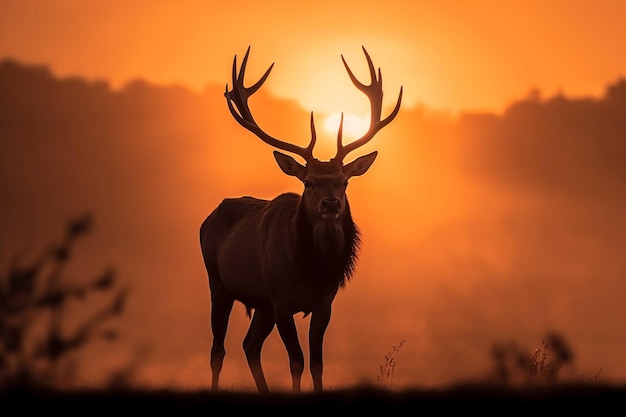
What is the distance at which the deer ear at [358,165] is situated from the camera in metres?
15.5

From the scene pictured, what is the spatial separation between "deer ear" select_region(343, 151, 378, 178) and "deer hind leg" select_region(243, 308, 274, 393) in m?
2.10

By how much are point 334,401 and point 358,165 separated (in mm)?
4919

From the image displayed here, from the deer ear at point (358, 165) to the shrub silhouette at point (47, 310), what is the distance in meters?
2.87

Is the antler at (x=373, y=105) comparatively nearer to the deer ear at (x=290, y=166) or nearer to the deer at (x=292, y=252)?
the deer at (x=292, y=252)

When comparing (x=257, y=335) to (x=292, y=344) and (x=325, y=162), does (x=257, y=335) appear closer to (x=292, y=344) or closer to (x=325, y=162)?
(x=292, y=344)

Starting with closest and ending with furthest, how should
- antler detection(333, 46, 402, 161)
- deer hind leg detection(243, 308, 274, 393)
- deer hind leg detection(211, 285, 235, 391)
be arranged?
antler detection(333, 46, 402, 161)
deer hind leg detection(243, 308, 274, 393)
deer hind leg detection(211, 285, 235, 391)

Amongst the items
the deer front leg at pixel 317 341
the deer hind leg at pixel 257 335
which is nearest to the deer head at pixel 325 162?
the deer front leg at pixel 317 341

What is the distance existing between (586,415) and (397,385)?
3306 mm

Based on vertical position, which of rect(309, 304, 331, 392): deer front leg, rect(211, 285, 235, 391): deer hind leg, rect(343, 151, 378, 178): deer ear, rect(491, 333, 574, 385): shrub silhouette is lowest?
rect(491, 333, 574, 385): shrub silhouette

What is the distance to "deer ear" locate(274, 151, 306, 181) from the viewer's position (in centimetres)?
1555

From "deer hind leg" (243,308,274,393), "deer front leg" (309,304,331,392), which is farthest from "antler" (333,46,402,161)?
"deer hind leg" (243,308,274,393)

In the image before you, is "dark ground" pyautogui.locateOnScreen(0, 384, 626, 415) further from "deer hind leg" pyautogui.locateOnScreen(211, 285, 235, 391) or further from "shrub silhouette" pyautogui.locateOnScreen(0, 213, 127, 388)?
"deer hind leg" pyautogui.locateOnScreen(211, 285, 235, 391)

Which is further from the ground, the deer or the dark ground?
the deer

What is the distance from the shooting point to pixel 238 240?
54.9 ft
